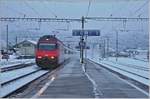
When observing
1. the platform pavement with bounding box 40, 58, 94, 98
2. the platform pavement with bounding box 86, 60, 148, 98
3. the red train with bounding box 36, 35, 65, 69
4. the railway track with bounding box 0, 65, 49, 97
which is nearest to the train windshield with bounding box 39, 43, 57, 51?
the red train with bounding box 36, 35, 65, 69

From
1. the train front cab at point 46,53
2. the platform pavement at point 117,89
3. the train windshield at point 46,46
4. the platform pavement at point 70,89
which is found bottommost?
the platform pavement at point 117,89

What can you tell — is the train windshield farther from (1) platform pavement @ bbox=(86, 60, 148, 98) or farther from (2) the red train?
(1) platform pavement @ bbox=(86, 60, 148, 98)

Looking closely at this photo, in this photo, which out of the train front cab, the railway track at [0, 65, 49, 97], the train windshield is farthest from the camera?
the train windshield

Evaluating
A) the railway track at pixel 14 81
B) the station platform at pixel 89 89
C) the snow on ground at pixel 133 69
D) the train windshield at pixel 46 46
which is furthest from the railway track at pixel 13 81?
the train windshield at pixel 46 46

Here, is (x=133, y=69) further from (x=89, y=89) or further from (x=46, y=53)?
(x=89, y=89)

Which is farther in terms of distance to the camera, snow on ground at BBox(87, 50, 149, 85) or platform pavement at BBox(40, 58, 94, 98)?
snow on ground at BBox(87, 50, 149, 85)

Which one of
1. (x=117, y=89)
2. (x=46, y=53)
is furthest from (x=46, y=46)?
(x=117, y=89)

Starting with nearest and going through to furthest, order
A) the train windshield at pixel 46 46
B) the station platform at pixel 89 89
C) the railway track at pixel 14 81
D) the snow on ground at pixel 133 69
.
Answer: the station platform at pixel 89 89 < the railway track at pixel 14 81 < the snow on ground at pixel 133 69 < the train windshield at pixel 46 46

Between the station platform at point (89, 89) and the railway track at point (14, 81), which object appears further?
the railway track at point (14, 81)

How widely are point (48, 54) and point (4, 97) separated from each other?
31.5 meters

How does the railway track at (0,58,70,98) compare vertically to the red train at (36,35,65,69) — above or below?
below

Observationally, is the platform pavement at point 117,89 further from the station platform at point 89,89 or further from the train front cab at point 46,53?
the train front cab at point 46,53

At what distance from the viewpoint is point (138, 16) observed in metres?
55.6

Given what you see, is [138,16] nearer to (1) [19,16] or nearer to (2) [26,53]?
(1) [19,16]
